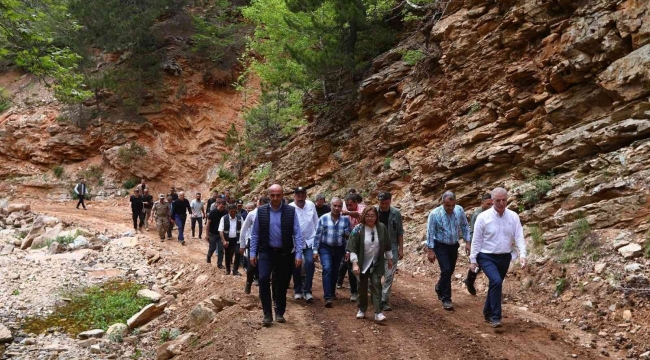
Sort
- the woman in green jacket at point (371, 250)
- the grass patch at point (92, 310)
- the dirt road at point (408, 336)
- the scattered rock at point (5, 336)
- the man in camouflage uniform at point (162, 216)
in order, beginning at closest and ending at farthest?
the dirt road at point (408, 336), the woman in green jacket at point (371, 250), the scattered rock at point (5, 336), the grass patch at point (92, 310), the man in camouflage uniform at point (162, 216)

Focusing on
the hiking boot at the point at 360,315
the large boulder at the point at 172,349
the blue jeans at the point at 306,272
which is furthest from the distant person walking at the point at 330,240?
the large boulder at the point at 172,349

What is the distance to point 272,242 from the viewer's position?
22.5 feet

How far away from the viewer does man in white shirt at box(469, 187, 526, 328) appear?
21.6 feet

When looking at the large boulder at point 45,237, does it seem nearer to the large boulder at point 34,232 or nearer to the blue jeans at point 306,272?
the large boulder at point 34,232

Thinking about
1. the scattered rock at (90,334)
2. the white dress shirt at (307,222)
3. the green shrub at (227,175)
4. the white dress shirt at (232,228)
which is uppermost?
the green shrub at (227,175)

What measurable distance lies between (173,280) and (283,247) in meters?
6.77

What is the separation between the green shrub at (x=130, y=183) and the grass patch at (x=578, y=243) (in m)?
26.7

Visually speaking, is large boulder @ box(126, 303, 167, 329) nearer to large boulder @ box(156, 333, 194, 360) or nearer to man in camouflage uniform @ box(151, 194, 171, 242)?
large boulder @ box(156, 333, 194, 360)

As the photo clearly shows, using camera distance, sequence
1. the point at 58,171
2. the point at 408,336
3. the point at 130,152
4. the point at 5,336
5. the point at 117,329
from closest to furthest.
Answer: the point at 408,336, the point at 5,336, the point at 117,329, the point at 58,171, the point at 130,152

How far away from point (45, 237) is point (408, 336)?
15.0 m

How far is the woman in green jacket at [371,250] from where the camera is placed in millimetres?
6930

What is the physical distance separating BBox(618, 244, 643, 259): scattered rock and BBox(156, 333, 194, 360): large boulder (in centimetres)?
693

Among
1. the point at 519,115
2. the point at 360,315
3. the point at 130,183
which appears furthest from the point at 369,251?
the point at 130,183

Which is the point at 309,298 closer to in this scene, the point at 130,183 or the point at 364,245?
the point at 364,245
